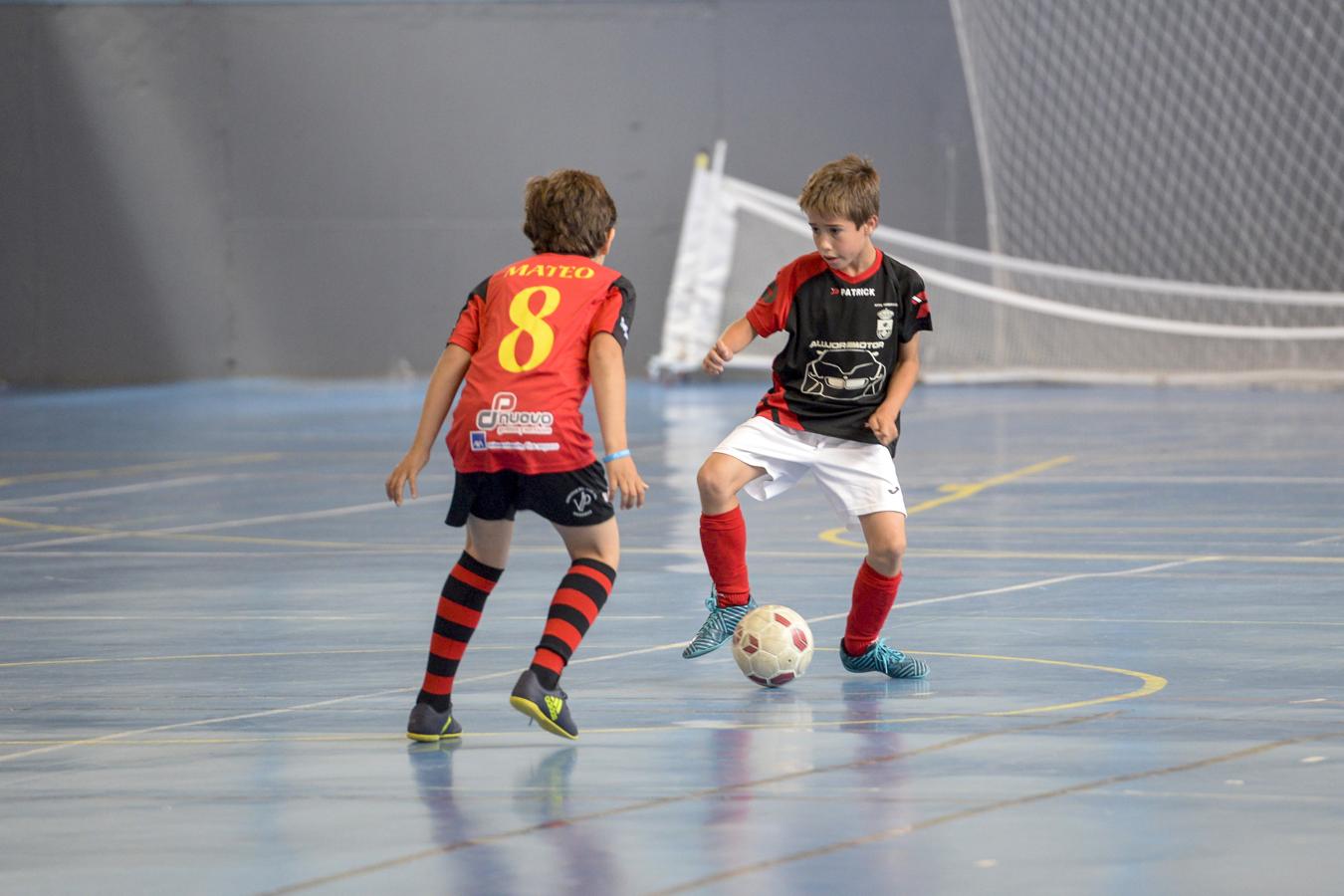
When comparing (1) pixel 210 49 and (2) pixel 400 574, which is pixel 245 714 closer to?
(2) pixel 400 574

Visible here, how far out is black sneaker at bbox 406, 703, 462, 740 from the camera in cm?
456

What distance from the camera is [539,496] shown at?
15.1 ft

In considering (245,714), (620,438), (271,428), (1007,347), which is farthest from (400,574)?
(1007,347)

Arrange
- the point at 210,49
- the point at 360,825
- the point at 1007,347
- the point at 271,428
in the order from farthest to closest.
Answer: the point at 210,49 → the point at 1007,347 → the point at 271,428 → the point at 360,825

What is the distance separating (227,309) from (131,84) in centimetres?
272

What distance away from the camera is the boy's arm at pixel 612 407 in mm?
4508

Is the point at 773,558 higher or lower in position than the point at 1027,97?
lower

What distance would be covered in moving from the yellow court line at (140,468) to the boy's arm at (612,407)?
7.99 metres

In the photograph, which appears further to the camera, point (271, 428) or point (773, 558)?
point (271, 428)

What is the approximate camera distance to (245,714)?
4.93 meters

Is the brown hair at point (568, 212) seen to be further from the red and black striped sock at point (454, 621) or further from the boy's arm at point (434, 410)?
the red and black striped sock at point (454, 621)

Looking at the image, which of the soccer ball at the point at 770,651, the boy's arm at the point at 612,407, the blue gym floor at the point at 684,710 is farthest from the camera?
the soccer ball at the point at 770,651

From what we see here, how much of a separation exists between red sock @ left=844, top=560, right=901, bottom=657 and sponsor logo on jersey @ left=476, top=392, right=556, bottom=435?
126cm

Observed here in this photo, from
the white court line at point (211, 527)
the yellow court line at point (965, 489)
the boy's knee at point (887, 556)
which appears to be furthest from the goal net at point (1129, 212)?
the boy's knee at point (887, 556)
